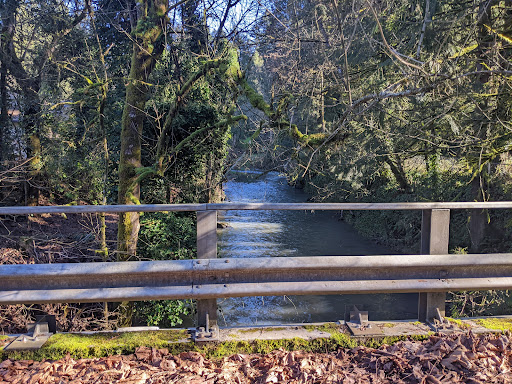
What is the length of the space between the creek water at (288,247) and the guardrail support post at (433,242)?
0.47 meters

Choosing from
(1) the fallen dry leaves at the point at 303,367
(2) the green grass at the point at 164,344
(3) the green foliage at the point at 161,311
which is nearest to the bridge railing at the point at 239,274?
(2) the green grass at the point at 164,344

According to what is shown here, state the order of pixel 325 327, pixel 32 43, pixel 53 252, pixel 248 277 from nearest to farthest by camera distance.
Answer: pixel 248 277 < pixel 325 327 < pixel 53 252 < pixel 32 43

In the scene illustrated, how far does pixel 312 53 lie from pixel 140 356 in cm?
1092

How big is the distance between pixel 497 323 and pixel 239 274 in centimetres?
206

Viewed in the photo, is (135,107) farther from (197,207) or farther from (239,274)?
(239,274)

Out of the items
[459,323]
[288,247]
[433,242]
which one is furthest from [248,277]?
[288,247]

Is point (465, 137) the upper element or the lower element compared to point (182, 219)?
upper

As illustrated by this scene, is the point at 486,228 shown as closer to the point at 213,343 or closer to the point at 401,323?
the point at 401,323

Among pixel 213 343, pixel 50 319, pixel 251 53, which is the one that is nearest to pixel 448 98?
pixel 251 53

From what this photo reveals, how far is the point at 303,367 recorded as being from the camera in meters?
2.82

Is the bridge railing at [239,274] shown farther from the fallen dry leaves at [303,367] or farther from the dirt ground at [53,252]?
the dirt ground at [53,252]

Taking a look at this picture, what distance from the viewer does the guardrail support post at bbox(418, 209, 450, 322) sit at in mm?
3299

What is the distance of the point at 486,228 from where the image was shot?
1328cm

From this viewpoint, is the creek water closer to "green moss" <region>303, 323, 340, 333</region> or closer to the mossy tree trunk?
"green moss" <region>303, 323, 340, 333</region>
